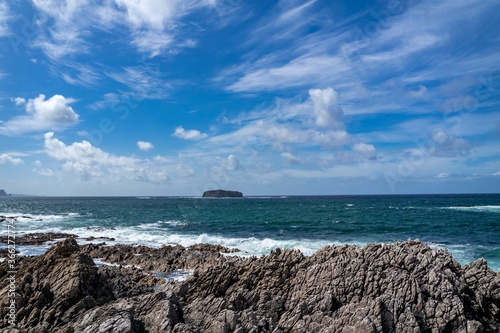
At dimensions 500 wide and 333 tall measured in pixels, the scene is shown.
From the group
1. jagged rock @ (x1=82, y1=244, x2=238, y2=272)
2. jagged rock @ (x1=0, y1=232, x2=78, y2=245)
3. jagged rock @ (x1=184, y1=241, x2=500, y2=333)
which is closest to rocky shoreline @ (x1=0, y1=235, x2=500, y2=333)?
jagged rock @ (x1=184, y1=241, x2=500, y2=333)

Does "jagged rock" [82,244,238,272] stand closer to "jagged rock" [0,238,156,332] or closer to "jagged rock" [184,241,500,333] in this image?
"jagged rock" [184,241,500,333]

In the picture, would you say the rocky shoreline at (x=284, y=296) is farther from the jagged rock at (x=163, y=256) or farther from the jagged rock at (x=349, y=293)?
the jagged rock at (x=163, y=256)

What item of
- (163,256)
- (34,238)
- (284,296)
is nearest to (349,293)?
(284,296)

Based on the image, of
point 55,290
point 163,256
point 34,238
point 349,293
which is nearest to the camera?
point 349,293

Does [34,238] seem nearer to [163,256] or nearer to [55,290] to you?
[163,256]

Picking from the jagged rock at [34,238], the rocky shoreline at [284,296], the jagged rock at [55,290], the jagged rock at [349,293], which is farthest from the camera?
the jagged rock at [34,238]

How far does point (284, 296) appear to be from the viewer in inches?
498

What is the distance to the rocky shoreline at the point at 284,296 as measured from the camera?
33.3 ft

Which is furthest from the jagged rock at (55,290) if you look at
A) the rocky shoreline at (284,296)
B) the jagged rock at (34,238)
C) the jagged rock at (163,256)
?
the jagged rock at (34,238)

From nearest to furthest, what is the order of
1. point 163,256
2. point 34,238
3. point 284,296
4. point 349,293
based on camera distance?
1. point 349,293
2. point 284,296
3. point 163,256
4. point 34,238

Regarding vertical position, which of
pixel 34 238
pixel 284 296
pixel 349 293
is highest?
pixel 349 293

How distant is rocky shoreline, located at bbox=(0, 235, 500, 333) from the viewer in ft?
33.3

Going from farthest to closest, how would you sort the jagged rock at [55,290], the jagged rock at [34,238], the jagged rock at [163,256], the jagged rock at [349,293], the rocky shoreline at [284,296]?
1. the jagged rock at [34,238]
2. the jagged rock at [163,256]
3. the jagged rock at [55,290]
4. the jagged rock at [349,293]
5. the rocky shoreline at [284,296]

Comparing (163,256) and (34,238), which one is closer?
(163,256)
